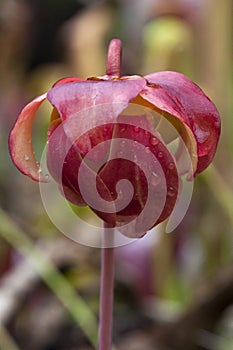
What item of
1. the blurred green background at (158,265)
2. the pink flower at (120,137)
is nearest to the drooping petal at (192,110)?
the pink flower at (120,137)

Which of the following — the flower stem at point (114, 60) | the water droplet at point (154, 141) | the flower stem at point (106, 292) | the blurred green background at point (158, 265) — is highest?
the flower stem at point (114, 60)

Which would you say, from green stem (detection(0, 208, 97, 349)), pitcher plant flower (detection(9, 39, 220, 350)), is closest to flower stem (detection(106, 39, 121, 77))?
pitcher plant flower (detection(9, 39, 220, 350))

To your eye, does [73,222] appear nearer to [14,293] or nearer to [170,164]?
[14,293]

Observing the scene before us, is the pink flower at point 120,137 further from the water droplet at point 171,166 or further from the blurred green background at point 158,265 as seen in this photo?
the blurred green background at point 158,265

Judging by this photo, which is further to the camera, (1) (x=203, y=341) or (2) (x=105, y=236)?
(1) (x=203, y=341)

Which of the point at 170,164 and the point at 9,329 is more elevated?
the point at 170,164

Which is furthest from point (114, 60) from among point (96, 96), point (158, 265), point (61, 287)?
Result: point (158, 265)

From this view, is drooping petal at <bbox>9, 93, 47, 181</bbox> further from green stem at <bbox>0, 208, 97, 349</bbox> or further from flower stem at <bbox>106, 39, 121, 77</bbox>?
green stem at <bbox>0, 208, 97, 349</bbox>

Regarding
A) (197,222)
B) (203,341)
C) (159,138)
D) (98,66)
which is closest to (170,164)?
(159,138)

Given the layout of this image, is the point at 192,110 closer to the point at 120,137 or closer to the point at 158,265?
the point at 120,137
